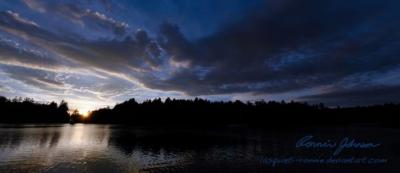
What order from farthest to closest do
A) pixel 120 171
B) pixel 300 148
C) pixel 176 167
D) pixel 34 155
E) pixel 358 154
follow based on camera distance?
pixel 300 148 < pixel 358 154 < pixel 34 155 < pixel 176 167 < pixel 120 171

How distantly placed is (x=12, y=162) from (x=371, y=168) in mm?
60109

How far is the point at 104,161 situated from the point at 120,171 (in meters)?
9.67

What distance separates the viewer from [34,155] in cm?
5328

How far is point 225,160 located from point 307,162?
1502 centimetres

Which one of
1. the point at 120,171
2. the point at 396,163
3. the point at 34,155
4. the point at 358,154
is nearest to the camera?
the point at 120,171

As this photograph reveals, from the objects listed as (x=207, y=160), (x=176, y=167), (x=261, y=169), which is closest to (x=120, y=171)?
(x=176, y=167)

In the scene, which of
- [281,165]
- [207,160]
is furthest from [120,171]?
[281,165]

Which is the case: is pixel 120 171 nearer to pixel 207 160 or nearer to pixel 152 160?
pixel 152 160

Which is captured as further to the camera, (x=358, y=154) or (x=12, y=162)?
(x=358, y=154)

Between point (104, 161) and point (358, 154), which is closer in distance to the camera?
point (104, 161)

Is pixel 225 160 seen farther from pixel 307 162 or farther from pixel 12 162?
pixel 12 162

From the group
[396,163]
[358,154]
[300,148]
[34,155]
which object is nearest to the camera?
[396,163]

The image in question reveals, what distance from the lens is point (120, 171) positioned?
41219mm

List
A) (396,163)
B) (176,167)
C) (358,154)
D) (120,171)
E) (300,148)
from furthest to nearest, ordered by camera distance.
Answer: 1. (300,148)
2. (358,154)
3. (396,163)
4. (176,167)
5. (120,171)
